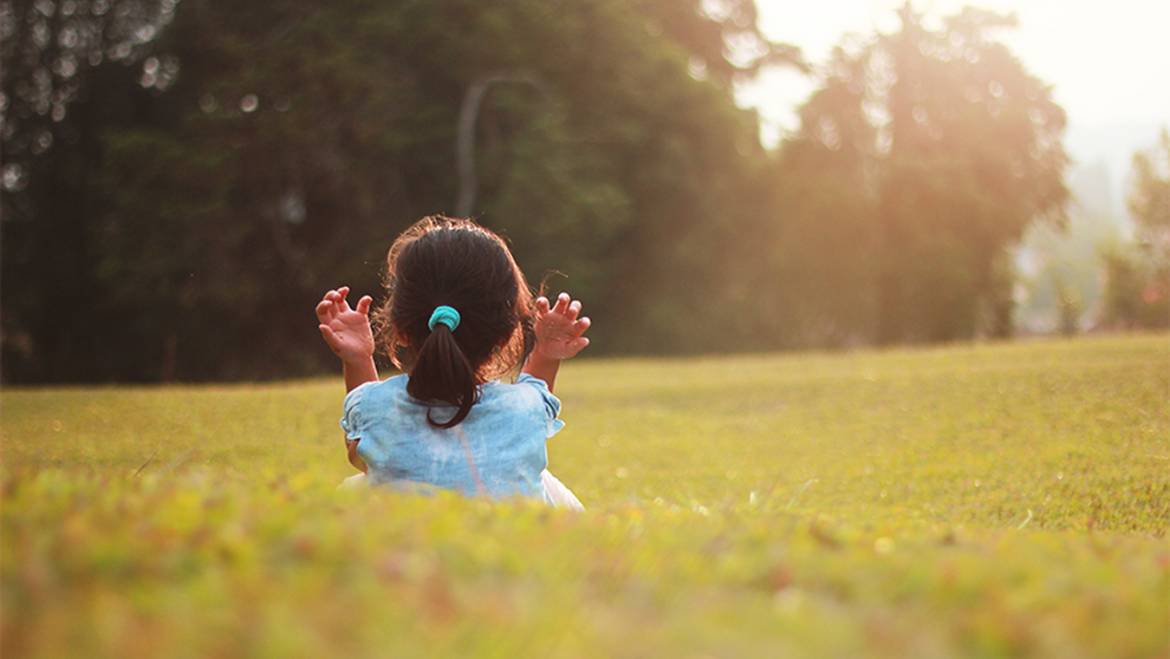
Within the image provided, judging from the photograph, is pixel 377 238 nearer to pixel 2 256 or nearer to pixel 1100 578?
pixel 2 256

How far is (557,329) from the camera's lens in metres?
4.08

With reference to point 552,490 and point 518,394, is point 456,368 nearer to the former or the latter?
point 518,394

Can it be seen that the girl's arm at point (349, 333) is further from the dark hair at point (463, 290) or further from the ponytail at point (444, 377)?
the ponytail at point (444, 377)

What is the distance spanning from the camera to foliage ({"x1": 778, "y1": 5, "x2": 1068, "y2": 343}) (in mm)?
28016

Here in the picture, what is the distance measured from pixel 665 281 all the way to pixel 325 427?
19.5 m

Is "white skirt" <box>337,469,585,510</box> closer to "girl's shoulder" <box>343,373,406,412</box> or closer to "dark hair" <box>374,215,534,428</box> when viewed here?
"girl's shoulder" <box>343,373,406,412</box>

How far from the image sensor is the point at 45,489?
245 cm

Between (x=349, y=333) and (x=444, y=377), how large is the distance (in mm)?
823

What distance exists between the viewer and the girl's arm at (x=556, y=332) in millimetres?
4066

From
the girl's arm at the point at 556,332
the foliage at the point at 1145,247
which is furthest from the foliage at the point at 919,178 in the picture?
the girl's arm at the point at 556,332

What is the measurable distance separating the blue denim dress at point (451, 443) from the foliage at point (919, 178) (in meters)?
25.6

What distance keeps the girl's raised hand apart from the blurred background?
19.6 metres

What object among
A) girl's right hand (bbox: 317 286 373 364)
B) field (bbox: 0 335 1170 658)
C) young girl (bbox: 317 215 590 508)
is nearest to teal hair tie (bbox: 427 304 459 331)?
young girl (bbox: 317 215 590 508)

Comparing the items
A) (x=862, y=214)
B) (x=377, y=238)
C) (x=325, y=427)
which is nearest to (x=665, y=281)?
(x=862, y=214)
